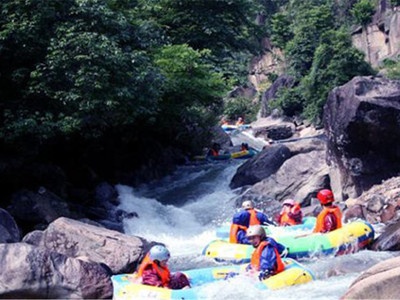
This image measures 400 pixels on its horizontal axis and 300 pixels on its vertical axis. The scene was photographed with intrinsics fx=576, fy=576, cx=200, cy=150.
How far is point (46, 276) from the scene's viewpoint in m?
7.60

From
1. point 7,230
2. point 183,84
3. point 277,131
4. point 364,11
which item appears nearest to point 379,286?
point 7,230

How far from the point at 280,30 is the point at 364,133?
30.1 metres

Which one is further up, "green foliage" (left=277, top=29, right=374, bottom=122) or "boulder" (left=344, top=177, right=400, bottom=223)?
"green foliage" (left=277, top=29, right=374, bottom=122)

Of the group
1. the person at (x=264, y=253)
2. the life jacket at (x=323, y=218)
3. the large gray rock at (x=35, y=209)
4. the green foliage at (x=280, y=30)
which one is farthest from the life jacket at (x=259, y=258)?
the green foliage at (x=280, y=30)

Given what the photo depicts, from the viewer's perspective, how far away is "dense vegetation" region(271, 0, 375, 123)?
1097 inches

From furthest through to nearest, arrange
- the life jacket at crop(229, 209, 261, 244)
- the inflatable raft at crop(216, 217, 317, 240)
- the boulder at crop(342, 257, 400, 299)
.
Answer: the inflatable raft at crop(216, 217, 317, 240) → the life jacket at crop(229, 209, 261, 244) → the boulder at crop(342, 257, 400, 299)

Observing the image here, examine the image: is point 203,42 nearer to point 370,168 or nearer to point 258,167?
point 258,167

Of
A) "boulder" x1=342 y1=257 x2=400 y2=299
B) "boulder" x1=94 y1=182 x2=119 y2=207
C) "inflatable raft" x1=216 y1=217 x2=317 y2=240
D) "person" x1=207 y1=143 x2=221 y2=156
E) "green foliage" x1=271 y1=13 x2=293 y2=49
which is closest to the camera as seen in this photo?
"boulder" x1=342 y1=257 x2=400 y2=299

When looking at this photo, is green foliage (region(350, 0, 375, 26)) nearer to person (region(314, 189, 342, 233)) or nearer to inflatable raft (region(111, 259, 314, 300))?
person (region(314, 189, 342, 233))

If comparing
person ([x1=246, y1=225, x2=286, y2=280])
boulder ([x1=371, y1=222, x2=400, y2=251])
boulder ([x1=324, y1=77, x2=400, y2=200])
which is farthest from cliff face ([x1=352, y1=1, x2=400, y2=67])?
person ([x1=246, y1=225, x2=286, y2=280])

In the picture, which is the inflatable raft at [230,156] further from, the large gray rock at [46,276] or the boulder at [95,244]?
the large gray rock at [46,276]

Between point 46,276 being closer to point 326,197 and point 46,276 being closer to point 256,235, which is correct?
point 256,235

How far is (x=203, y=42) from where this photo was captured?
23.5 m

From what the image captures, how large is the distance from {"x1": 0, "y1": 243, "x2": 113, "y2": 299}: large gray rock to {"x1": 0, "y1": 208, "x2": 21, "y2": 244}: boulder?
2.58 meters
